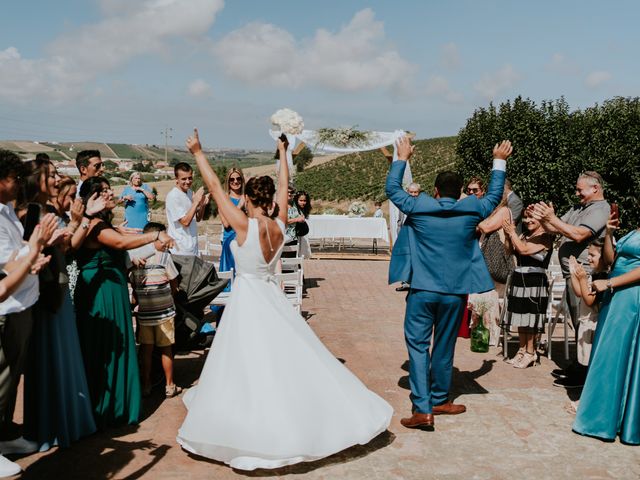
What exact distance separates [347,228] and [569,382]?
1223cm

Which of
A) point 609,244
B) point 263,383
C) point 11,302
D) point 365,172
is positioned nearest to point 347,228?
point 609,244

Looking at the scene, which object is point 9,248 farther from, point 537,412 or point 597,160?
point 597,160

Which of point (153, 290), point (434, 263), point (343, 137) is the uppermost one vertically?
point (343, 137)

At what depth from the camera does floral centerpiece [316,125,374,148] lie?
46.4 ft

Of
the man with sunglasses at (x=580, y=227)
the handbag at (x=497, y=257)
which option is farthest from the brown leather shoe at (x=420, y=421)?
the handbag at (x=497, y=257)

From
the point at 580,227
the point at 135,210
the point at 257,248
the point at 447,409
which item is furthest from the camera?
the point at 135,210

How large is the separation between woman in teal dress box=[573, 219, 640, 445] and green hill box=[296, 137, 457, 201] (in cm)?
4715

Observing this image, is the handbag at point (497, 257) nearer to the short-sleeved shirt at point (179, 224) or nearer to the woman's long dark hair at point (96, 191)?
the short-sleeved shirt at point (179, 224)

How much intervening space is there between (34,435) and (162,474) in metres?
1.02

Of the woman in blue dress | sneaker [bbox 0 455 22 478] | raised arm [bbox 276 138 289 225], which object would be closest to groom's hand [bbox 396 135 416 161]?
raised arm [bbox 276 138 289 225]

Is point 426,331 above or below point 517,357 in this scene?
above

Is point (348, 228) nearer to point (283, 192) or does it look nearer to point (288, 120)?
point (288, 120)

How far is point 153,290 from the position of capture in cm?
532

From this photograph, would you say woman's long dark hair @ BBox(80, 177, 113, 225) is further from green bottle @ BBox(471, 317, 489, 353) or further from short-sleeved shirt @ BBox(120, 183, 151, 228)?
green bottle @ BBox(471, 317, 489, 353)
